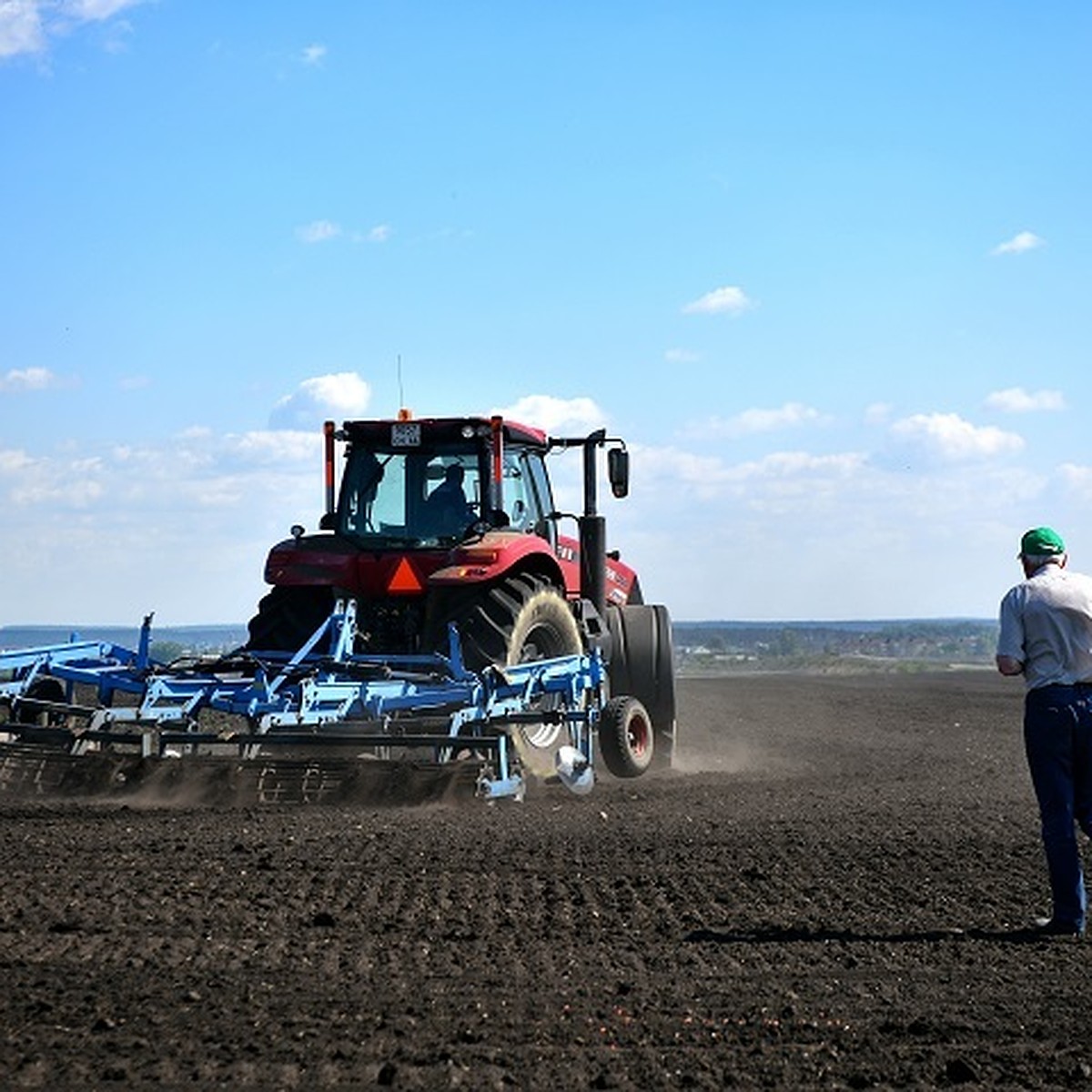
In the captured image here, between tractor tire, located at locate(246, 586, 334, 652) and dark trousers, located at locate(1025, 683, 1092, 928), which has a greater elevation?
tractor tire, located at locate(246, 586, 334, 652)

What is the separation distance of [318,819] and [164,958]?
3.99m

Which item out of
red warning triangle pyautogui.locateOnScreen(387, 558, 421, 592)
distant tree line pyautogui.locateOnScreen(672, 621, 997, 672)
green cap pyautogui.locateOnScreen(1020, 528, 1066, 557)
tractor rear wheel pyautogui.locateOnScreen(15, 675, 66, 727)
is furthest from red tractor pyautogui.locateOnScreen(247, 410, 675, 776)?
distant tree line pyautogui.locateOnScreen(672, 621, 997, 672)

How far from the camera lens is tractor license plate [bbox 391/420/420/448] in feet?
44.2

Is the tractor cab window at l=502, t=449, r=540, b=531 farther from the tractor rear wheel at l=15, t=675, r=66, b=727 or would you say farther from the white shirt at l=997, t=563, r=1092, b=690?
the white shirt at l=997, t=563, r=1092, b=690

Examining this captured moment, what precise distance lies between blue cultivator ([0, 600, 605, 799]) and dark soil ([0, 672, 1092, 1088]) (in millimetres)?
269

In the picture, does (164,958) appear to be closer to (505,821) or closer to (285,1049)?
(285,1049)

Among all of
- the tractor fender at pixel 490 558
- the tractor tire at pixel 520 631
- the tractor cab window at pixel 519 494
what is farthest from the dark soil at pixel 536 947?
the tractor cab window at pixel 519 494

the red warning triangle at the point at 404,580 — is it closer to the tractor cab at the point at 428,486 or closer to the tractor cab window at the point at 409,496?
the tractor cab at the point at 428,486

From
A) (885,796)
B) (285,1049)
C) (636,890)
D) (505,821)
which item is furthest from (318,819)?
(285,1049)

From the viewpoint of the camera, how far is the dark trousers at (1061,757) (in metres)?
7.45

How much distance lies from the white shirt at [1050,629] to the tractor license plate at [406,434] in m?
6.50

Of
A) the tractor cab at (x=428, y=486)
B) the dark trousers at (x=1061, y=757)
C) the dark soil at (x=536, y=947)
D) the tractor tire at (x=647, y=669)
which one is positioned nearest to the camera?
the dark soil at (x=536, y=947)

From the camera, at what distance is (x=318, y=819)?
10477 mm

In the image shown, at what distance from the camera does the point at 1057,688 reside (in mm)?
7520
